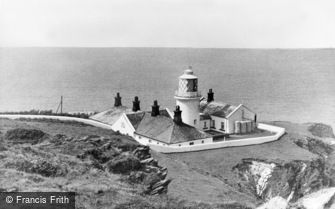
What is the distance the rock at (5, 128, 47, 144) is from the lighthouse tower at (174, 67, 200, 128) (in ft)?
33.7

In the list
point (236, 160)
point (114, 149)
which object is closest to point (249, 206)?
point (114, 149)

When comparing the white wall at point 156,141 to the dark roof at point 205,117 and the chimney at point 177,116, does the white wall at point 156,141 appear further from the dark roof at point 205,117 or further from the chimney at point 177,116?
the dark roof at point 205,117

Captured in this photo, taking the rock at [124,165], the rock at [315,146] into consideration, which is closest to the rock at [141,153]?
the rock at [124,165]

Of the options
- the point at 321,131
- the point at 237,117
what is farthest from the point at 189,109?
the point at 321,131

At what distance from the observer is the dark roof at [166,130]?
28.1m

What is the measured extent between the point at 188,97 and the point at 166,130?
126 inches

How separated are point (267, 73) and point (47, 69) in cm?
4933

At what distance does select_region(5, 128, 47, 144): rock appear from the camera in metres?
23.2

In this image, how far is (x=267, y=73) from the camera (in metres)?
100

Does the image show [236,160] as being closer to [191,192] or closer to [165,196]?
[191,192]

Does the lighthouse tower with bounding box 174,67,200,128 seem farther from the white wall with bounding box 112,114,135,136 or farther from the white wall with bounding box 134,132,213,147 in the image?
the white wall with bounding box 112,114,135,136

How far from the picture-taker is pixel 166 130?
2877cm

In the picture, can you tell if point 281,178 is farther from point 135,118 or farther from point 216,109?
point 135,118

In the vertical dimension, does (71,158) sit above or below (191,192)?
above
